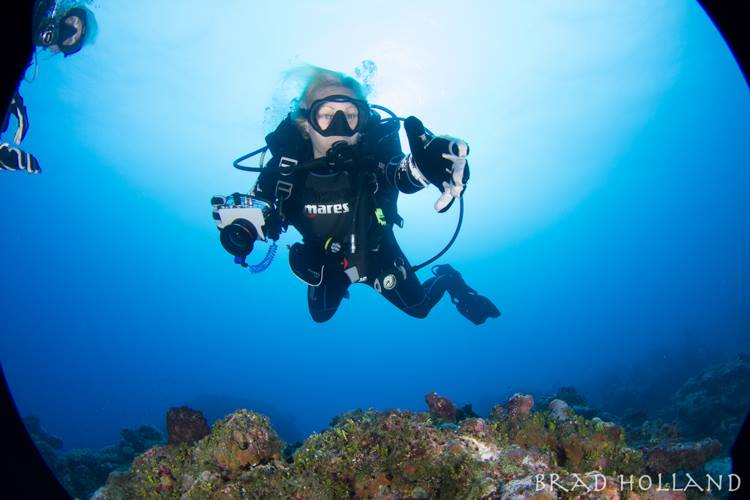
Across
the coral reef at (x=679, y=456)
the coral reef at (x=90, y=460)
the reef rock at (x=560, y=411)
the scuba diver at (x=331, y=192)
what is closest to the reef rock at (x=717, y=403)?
the coral reef at (x=679, y=456)

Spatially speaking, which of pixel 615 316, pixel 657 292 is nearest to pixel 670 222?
pixel 657 292

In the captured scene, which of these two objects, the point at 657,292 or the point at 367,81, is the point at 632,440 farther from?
the point at 657,292

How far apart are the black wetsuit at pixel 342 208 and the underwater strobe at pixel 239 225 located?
228mm

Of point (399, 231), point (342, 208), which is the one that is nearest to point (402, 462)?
point (342, 208)

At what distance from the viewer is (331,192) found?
17.5ft

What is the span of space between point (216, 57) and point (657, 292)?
88151 mm

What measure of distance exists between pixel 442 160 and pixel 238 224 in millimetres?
2780

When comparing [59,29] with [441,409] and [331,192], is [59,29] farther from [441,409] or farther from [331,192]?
[441,409]

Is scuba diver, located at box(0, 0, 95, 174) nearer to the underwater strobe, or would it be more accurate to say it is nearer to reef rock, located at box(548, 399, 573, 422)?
the underwater strobe

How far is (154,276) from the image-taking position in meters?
86.9

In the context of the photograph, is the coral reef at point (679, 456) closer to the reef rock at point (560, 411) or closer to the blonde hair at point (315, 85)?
the reef rock at point (560, 411)

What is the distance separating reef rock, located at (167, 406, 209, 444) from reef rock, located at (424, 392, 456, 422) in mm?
2376

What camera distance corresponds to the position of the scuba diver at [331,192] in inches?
184

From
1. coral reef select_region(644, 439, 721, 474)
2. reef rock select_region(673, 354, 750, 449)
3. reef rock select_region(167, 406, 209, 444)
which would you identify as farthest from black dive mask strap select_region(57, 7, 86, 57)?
reef rock select_region(673, 354, 750, 449)
